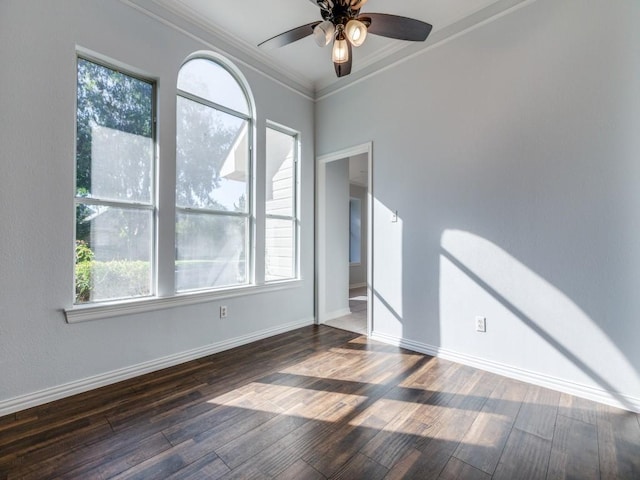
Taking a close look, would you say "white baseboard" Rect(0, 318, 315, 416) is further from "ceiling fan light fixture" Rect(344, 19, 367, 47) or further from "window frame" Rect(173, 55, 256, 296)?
"ceiling fan light fixture" Rect(344, 19, 367, 47)

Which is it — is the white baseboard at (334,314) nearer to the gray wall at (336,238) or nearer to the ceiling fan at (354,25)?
the gray wall at (336,238)

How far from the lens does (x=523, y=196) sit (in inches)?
99.5

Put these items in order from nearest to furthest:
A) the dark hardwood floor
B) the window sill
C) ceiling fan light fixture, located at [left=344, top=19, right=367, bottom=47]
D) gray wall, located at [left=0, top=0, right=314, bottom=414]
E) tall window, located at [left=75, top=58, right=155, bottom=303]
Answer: the dark hardwood floor, ceiling fan light fixture, located at [left=344, top=19, right=367, bottom=47], gray wall, located at [left=0, top=0, right=314, bottom=414], the window sill, tall window, located at [left=75, top=58, right=155, bottom=303]

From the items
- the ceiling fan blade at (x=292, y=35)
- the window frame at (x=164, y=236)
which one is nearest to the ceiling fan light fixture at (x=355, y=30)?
the ceiling fan blade at (x=292, y=35)

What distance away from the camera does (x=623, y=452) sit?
5.49 ft

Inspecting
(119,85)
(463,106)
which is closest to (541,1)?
(463,106)

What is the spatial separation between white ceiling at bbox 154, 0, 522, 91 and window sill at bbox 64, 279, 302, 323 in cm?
262

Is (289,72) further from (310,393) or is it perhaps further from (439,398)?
(439,398)

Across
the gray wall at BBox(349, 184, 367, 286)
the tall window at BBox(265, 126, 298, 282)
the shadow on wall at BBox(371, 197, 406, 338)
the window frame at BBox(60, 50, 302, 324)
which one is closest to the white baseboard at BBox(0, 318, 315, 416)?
the window frame at BBox(60, 50, 302, 324)

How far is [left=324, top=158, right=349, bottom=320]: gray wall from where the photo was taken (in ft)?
14.4

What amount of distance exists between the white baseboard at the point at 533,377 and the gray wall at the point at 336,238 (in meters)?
1.34

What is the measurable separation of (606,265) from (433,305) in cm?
136

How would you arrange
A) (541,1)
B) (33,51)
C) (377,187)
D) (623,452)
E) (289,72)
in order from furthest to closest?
(289,72) → (377,187) → (541,1) → (33,51) → (623,452)

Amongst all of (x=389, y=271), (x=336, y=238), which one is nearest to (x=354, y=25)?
(x=389, y=271)
